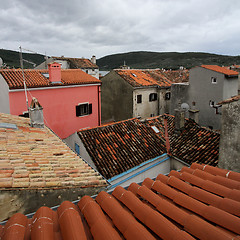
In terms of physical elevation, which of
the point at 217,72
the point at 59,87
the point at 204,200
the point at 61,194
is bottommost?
the point at 61,194

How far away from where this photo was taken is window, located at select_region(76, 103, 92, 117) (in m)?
17.3

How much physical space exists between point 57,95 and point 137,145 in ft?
24.4

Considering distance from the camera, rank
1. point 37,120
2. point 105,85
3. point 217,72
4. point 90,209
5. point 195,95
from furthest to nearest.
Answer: point 105,85 < point 195,95 < point 217,72 < point 37,120 < point 90,209

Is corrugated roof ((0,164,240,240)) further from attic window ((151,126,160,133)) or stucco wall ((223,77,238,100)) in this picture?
stucco wall ((223,77,238,100))

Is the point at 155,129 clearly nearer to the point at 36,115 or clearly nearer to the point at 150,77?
the point at 36,115

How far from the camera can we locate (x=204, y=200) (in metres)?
3.79

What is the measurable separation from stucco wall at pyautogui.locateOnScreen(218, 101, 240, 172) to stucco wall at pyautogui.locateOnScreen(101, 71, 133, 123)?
562 inches

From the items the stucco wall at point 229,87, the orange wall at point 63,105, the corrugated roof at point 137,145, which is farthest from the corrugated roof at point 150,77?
the corrugated roof at point 137,145

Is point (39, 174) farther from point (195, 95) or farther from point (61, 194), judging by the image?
point (195, 95)

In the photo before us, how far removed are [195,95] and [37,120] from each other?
16374mm

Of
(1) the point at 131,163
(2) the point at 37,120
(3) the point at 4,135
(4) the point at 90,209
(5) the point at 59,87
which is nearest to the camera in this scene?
(4) the point at 90,209

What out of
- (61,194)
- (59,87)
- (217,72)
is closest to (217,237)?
(61,194)

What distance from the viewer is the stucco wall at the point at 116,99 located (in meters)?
23.4

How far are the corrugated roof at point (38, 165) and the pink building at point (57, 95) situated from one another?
22.5ft
